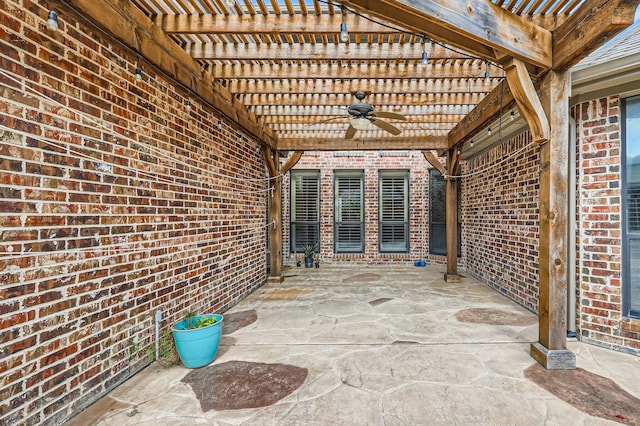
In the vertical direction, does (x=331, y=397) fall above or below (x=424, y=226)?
below

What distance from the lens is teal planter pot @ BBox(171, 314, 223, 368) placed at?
2293 mm

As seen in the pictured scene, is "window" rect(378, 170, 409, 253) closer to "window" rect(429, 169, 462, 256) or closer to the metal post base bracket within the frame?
"window" rect(429, 169, 462, 256)

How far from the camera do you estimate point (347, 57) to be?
103 inches

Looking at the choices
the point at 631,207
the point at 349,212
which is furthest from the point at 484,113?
the point at 349,212

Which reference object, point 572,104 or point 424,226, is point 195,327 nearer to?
point 572,104

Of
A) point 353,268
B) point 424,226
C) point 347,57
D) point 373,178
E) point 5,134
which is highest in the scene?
point 347,57

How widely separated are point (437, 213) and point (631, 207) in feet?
14.7

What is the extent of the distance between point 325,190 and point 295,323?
4.33 meters

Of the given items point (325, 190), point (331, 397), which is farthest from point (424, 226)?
point (331, 397)

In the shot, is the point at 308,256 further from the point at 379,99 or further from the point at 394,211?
the point at 379,99

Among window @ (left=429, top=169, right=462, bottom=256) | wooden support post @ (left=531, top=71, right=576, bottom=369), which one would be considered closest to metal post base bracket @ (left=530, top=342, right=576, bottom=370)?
wooden support post @ (left=531, top=71, right=576, bottom=369)

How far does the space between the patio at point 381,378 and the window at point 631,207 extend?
0.55m

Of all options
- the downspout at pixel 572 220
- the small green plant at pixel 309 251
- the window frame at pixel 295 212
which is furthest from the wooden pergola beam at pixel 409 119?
the small green plant at pixel 309 251

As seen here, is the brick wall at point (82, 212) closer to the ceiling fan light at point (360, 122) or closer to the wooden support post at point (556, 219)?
the ceiling fan light at point (360, 122)
